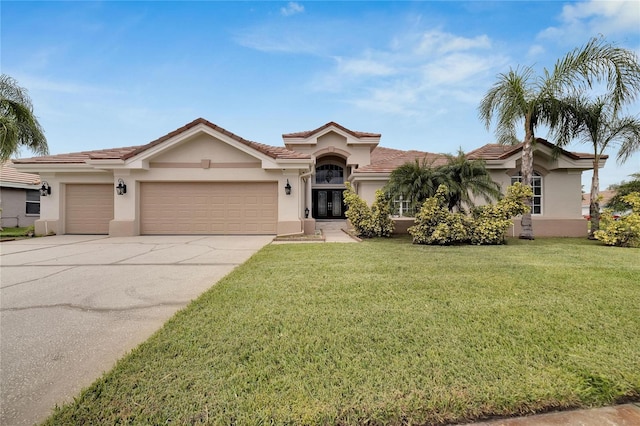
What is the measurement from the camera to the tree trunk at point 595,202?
1202 cm

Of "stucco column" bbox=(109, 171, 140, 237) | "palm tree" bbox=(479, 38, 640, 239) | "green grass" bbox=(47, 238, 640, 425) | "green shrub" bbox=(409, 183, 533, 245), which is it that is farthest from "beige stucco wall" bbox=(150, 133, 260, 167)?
"palm tree" bbox=(479, 38, 640, 239)

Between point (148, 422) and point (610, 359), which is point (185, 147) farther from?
point (610, 359)

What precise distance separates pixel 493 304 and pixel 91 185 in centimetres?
1697

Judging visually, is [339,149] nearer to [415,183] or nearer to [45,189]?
[415,183]

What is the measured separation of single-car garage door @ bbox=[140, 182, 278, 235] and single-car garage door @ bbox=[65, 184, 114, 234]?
241cm

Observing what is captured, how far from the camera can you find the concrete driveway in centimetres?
235

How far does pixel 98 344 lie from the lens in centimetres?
301

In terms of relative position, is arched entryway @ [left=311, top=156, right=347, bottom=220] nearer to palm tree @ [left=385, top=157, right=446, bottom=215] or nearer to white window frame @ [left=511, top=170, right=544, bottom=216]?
palm tree @ [left=385, top=157, right=446, bottom=215]

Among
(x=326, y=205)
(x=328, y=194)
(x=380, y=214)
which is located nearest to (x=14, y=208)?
(x=326, y=205)

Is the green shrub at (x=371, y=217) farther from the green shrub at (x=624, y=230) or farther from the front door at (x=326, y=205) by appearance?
the front door at (x=326, y=205)

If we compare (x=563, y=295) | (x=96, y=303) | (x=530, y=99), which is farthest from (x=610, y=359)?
(x=530, y=99)

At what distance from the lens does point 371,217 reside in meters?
11.6

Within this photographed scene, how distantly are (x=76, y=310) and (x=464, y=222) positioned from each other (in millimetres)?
10583

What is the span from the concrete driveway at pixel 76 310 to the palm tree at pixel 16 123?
6647mm
